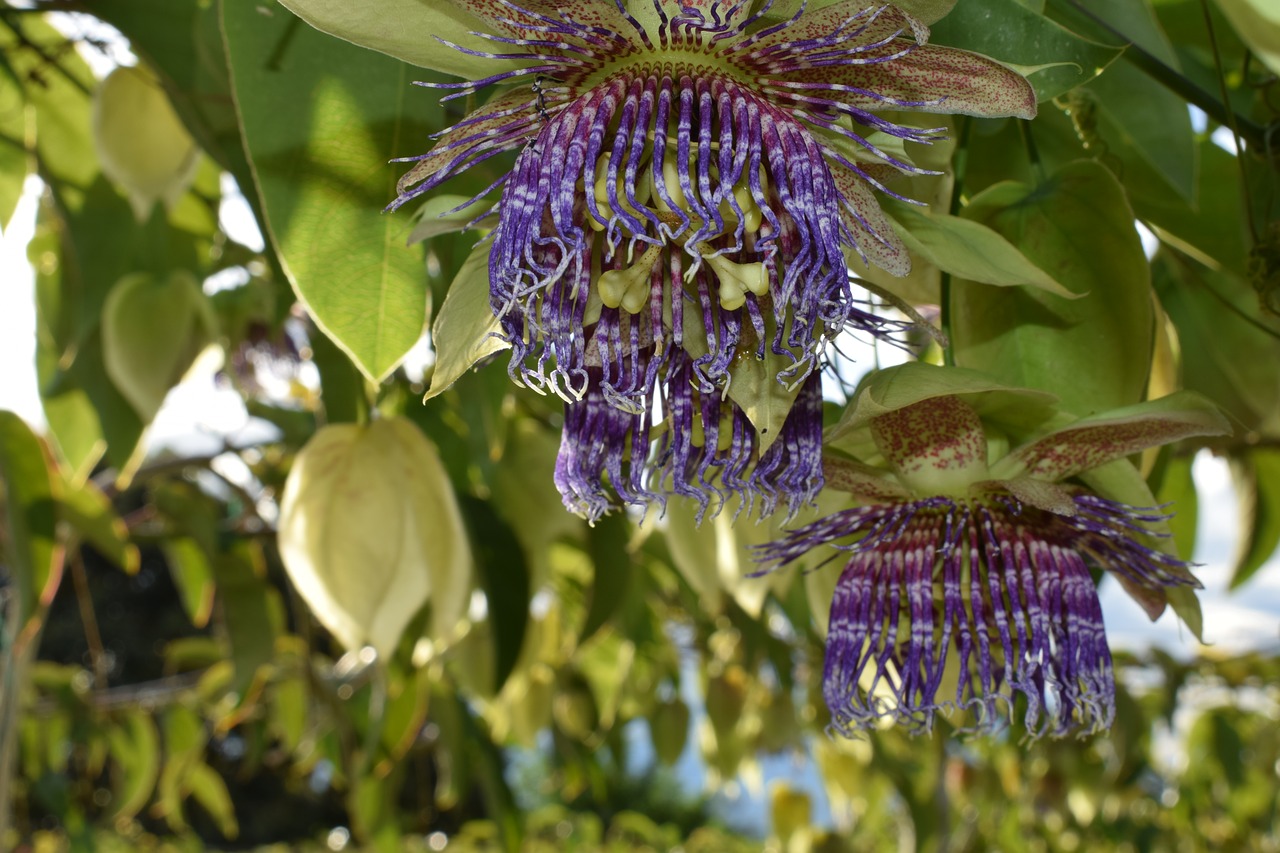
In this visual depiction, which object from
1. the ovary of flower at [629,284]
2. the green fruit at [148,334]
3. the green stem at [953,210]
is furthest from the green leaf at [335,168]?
the green fruit at [148,334]

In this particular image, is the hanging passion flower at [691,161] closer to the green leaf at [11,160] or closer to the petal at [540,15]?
the petal at [540,15]

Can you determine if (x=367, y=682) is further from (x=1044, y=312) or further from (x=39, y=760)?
(x=1044, y=312)

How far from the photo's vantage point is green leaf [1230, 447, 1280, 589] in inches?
47.5

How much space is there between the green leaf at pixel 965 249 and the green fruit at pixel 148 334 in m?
0.82

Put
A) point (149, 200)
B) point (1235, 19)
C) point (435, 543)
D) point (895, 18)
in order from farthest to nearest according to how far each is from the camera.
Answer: point (149, 200), point (435, 543), point (895, 18), point (1235, 19)

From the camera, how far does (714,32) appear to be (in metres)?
0.38

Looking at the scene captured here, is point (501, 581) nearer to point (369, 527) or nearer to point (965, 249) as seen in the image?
point (369, 527)

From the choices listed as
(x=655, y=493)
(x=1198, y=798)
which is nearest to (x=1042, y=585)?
(x=655, y=493)

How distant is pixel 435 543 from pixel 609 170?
391 mm

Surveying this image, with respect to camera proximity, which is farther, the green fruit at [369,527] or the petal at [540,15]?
the green fruit at [369,527]

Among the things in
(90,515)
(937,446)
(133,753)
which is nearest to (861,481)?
(937,446)

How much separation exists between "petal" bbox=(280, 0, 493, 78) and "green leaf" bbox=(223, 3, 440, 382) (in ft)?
0.32

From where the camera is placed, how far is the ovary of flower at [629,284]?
0.39 meters

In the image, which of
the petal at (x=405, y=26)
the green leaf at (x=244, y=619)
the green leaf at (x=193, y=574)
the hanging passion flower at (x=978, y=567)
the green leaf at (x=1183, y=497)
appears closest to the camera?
the petal at (x=405, y=26)
